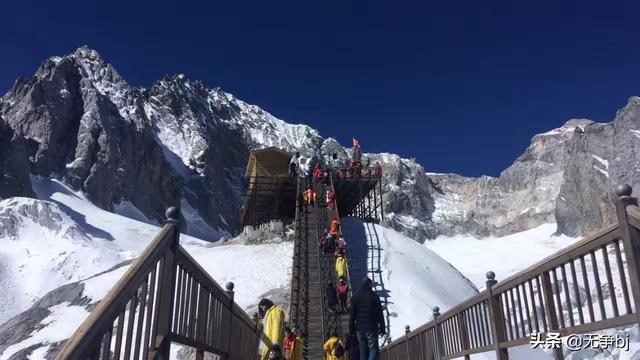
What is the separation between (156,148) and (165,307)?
127 meters

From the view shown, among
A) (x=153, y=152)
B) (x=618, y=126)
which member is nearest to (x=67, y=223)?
(x=153, y=152)

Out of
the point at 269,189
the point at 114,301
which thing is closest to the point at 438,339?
the point at 114,301

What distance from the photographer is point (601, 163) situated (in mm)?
131000

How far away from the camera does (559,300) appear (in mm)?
3973

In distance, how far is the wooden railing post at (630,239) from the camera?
3150 millimetres

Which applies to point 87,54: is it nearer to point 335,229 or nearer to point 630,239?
point 335,229

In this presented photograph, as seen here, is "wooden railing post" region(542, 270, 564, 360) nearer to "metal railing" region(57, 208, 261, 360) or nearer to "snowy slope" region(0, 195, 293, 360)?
"metal railing" region(57, 208, 261, 360)

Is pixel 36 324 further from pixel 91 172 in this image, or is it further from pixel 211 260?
pixel 91 172

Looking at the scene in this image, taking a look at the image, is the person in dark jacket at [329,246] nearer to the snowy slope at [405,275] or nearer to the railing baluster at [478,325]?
the snowy slope at [405,275]

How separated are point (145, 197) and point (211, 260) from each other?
9128 cm

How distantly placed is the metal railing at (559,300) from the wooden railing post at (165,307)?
2700 mm

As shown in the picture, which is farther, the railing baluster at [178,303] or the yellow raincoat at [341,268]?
the yellow raincoat at [341,268]

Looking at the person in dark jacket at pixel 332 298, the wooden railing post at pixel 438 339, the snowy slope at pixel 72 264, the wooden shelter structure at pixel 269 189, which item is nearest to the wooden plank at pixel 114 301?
the wooden railing post at pixel 438 339

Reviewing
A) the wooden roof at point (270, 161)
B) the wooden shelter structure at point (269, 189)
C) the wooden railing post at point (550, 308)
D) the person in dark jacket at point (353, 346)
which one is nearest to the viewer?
the wooden railing post at point (550, 308)
